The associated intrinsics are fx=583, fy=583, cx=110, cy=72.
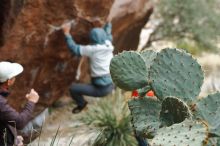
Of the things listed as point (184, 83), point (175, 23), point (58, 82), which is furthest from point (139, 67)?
point (175, 23)

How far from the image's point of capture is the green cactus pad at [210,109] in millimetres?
5562

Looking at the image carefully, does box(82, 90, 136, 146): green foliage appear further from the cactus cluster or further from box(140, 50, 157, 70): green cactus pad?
the cactus cluster

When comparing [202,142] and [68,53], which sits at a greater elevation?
[202,142]

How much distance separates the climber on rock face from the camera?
9469 millimetres

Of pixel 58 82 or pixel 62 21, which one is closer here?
pixel 62 21

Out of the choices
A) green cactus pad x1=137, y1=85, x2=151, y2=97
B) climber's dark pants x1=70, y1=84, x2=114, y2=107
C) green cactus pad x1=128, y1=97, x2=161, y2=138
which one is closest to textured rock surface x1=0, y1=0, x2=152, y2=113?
climber's dark pants x1=70, y1=84, x2=114, y2=107

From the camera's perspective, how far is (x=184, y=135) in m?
5.10

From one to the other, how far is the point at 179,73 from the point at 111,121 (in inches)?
176

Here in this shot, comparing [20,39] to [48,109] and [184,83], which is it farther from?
[184,83]

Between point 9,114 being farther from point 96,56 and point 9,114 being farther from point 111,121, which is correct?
point 111,121

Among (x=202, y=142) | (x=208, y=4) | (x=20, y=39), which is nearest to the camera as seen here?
(x=202, y=142)

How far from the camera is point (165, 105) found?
5.72m

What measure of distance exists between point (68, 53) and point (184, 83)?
14.4ft

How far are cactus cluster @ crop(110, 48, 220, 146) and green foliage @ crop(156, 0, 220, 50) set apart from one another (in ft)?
34.1
